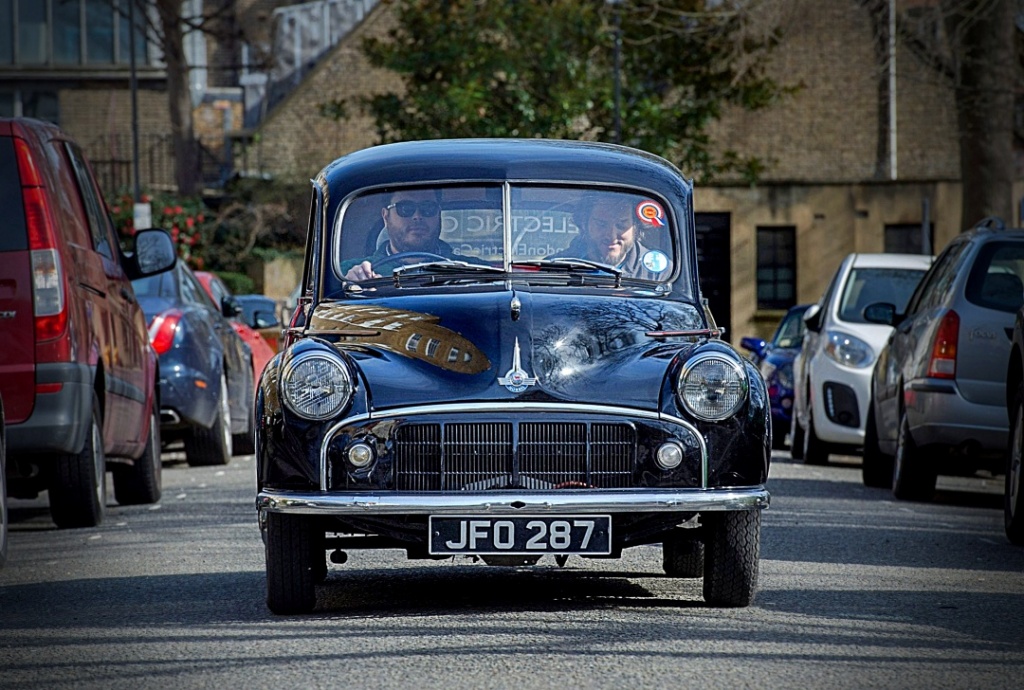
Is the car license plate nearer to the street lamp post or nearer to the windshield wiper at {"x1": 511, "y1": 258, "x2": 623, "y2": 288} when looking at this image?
the windshield wiper at {"x1": 511, "y1": 258, "x2": 623, "y2": 288}

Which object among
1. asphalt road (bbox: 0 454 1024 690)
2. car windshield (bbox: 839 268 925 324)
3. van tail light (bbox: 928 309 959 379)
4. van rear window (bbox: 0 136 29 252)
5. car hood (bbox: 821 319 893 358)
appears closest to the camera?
asphalt road (bbox: 0 454 1024 690)

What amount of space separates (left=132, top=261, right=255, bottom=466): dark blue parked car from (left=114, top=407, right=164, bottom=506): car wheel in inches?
85.3

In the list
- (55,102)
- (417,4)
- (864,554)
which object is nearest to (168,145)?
(55,102)

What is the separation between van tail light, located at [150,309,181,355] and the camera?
15.2m

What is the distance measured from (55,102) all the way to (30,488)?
44134mm

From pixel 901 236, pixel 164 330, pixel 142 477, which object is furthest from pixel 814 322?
pixel 901 236

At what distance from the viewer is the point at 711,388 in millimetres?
7555

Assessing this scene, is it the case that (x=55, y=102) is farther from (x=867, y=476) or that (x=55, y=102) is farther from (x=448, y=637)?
(x=448, y=637)

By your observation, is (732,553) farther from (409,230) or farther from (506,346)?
(409,230)

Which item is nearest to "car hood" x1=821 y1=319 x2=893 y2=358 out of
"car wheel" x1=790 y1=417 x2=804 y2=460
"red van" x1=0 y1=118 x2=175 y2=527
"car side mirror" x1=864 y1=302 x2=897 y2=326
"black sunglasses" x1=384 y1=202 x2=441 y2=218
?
"car wheel" x1=790 y1=417 x2=804 y2=460

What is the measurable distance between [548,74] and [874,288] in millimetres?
21184

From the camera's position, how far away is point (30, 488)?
1137 cm

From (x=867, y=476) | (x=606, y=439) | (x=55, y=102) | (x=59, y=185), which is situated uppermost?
(x=55, y=102)

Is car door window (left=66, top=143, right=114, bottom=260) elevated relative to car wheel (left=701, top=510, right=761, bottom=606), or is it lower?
elevated
